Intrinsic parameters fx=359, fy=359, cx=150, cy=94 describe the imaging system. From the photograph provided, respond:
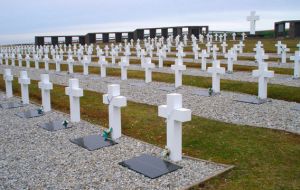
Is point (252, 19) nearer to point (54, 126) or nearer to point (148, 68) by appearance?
point (148, 68)

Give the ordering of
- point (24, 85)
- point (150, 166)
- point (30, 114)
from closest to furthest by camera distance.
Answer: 1. point (150, 166)
2. point (30, 114)
3. point (24, 85)

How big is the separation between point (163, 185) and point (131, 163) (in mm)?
1014

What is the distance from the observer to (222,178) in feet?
18.6

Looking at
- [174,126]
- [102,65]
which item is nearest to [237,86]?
[102,65]

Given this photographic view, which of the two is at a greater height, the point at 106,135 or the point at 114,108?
the point at 114,108

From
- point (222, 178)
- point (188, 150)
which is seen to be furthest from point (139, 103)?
point (222, 178)

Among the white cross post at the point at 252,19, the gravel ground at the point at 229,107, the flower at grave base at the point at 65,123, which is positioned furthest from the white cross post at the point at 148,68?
the white cross post at the point at 252,19

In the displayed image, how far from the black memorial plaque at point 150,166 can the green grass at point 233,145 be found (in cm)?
74

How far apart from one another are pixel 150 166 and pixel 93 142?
1.88m

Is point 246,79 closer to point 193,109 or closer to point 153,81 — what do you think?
point 153,81

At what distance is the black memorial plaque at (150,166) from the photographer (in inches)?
229

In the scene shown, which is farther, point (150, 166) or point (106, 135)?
point (106, 135)

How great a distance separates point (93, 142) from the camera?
7508mm

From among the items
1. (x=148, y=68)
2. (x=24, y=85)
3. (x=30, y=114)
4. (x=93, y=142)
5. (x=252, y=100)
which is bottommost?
(x=93, y=142)
